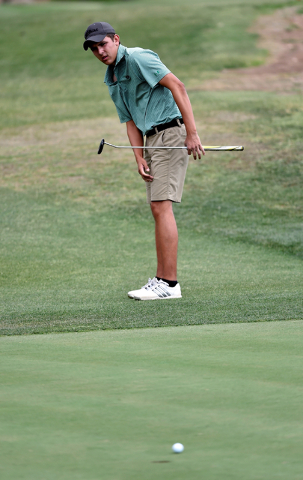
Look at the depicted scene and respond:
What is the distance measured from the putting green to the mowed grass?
56cm

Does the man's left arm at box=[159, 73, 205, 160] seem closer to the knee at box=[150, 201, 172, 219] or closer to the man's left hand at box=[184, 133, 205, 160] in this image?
the man's left hand at box=[184, 133, 205, 160]

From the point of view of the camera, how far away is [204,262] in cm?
609

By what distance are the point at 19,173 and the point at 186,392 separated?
767 cm

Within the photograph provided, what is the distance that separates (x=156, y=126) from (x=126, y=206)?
3.66m

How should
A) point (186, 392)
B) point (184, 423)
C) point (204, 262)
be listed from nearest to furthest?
point (184, 423)
point (186, 392)
point (204, 262)

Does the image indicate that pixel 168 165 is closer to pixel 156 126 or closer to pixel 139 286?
pixel 156 126

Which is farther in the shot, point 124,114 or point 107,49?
point 124,114

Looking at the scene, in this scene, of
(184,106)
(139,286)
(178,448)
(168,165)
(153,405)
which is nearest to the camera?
(178,448)

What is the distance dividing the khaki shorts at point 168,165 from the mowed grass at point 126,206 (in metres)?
0.67

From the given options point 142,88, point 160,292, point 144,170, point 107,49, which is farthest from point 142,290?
point 107,49

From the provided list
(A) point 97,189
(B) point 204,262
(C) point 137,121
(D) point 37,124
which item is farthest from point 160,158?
(D) point 37,124

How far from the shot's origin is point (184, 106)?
4.55 metres

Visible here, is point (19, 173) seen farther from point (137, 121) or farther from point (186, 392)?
point (186, 392)

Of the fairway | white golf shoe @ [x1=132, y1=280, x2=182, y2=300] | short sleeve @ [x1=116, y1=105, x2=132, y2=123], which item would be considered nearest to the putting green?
the fairway
